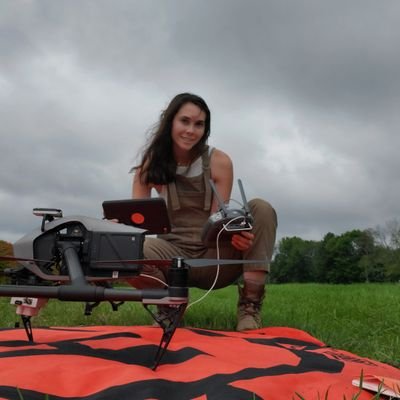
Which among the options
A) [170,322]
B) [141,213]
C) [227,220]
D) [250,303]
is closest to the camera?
[170,322]

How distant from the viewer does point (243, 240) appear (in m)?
2.92

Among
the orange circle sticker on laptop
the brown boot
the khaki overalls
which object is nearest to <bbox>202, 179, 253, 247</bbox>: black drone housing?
the orange circle sticker on laptop

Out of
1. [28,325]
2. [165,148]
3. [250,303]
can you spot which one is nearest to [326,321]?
[250,303]

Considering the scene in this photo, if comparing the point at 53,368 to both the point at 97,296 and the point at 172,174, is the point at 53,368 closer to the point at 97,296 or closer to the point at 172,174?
the point at 97,296

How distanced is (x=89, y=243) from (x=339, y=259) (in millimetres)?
65256

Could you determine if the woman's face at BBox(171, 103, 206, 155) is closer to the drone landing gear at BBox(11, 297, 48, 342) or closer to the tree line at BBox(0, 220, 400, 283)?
the drone landing gear at BBox(11, 297, 48, 342)

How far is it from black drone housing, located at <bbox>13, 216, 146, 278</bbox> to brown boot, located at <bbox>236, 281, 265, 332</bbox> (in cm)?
141

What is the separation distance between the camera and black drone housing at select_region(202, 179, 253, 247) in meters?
2.64

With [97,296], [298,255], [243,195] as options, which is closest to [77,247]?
[97,296]

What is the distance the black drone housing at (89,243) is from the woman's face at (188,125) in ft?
5.37

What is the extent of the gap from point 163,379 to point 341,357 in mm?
892

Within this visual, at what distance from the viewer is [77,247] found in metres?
1.93

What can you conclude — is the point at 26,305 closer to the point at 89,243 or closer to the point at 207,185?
the point at 89,243

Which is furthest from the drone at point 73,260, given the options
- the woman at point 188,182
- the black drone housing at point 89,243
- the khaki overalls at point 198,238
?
the woman at point 188,182
